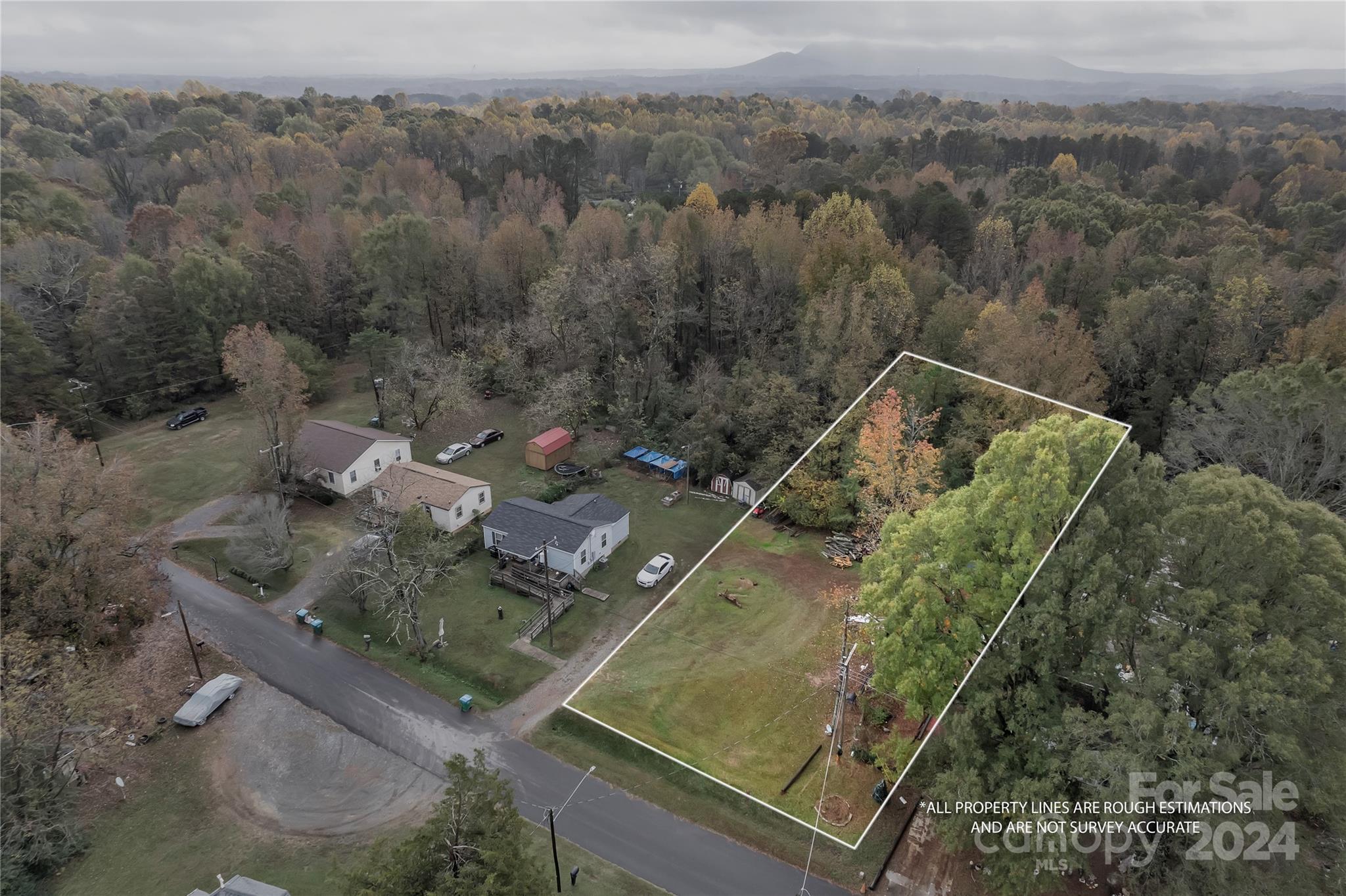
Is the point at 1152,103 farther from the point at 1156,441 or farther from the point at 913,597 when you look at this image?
the point at 913,597

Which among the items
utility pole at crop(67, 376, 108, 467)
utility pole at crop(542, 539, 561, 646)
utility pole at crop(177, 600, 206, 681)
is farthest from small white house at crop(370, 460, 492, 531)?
utility pole at crop(67, 376, 108, 467)

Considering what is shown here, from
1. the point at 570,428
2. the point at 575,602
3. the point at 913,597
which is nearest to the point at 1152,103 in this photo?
the point at 570,428

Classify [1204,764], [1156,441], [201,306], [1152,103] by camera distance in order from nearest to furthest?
[1204,764] → [1156,441] → [201,306] → [1152,103]

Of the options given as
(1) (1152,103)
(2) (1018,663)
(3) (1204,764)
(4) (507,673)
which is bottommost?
(4) (507,673)

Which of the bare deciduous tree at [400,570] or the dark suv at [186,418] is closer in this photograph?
the bare deciduous tree at [400,570]

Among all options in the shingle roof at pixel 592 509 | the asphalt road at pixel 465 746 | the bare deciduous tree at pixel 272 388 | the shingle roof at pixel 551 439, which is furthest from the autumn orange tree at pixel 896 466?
the bare deciduous tree at pixel 272 388

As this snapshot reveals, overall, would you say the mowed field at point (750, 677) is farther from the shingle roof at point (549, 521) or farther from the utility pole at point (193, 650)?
the utility pole at point (193, 650)

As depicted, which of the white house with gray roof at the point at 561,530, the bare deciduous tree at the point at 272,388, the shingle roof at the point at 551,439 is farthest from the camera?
the shingle roof at the point at 551,439
